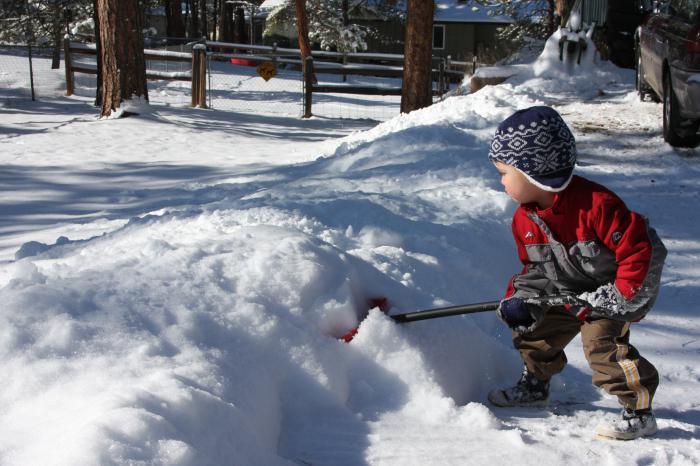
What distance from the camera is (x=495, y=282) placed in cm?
502

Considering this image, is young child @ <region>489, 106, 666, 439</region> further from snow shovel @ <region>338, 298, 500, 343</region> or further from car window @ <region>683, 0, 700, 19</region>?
car window @ <region>683, 0, 700, 19</region>

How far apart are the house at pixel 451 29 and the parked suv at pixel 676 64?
31704mm

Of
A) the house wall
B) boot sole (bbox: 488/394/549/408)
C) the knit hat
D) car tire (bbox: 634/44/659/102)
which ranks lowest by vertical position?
boot sole (bbox: 488/394/549/408)

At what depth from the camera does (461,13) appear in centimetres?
4272

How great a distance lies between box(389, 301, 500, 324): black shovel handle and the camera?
3213 mm

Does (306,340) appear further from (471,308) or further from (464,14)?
(464,14)

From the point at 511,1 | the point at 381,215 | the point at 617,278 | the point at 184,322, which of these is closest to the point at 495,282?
the point at 381,215

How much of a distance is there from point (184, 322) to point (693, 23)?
6915mm

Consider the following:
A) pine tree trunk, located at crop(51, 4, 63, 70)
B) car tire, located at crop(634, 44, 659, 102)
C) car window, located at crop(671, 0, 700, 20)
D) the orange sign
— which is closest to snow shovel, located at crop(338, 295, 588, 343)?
car window, located at crop(671, 0, 700, 20)

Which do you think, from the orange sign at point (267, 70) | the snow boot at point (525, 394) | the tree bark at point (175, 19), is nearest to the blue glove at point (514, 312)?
the snow boot at point (525, 394)

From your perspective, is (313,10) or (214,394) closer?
(214,394)

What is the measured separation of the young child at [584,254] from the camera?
9.59 feet

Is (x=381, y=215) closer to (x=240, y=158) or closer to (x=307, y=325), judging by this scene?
(x=307, y=325)

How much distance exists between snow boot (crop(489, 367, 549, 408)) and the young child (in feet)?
1.21
